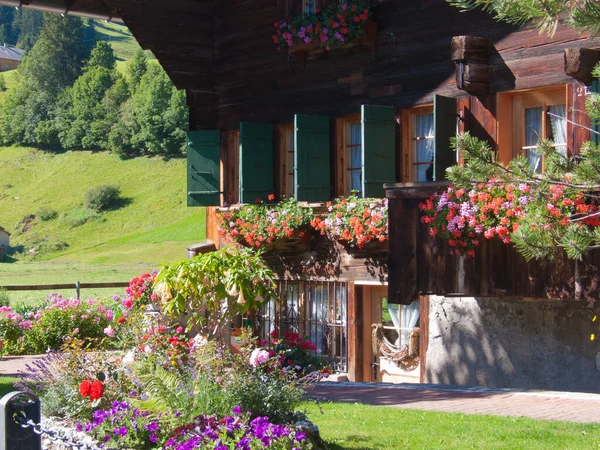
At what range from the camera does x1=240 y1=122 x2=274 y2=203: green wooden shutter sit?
55.2 ft

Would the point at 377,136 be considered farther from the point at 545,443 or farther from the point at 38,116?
the point at 38,116

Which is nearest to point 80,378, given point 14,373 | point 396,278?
point 396,278

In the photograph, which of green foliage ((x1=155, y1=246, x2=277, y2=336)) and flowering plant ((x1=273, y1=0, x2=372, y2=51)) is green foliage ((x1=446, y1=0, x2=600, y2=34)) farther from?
flowering plant ((x1=273, y1=0, x2=372, y2=51))

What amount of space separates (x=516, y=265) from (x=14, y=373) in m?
7.51

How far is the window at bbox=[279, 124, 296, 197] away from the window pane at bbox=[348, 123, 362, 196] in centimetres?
134

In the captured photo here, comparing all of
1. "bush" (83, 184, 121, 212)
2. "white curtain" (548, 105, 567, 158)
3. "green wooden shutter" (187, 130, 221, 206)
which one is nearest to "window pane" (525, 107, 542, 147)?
"white curtain" (548, 105, 567, 158)

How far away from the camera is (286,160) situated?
1720 cm

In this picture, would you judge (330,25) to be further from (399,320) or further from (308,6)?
(399,320)

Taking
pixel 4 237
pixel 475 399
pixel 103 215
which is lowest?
pixel 475 399

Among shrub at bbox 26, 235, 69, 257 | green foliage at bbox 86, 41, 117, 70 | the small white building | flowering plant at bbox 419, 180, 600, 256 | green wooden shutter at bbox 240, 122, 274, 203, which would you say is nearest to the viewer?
flowering plant at bbox 419, 180, 600, 256

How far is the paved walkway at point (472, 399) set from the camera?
9938 millimetres

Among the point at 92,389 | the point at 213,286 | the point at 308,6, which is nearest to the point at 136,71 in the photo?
the point at 308,6

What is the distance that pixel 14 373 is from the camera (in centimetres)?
1458

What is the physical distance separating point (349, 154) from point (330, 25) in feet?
6.96
